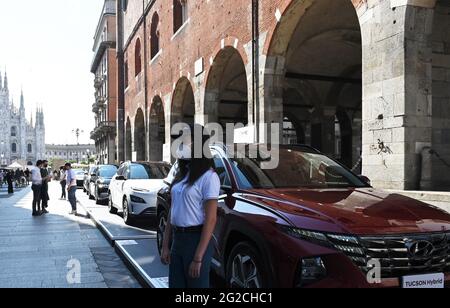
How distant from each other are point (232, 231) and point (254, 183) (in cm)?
68

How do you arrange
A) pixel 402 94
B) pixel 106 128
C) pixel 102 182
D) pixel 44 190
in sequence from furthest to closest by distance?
pixel 106 128 → pixel 102 182 → pixel 44 190 → pixel 402 94

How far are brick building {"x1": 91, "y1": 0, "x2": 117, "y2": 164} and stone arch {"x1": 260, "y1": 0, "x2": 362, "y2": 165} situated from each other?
95.3 ft

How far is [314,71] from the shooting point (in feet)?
63.4

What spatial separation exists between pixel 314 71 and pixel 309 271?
667 inches

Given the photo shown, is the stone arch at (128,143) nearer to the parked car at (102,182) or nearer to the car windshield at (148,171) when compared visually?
the parked car at (102,182)

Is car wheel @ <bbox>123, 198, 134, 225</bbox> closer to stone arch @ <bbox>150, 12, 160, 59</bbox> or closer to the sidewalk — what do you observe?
the sidewalk

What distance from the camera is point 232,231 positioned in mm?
4332

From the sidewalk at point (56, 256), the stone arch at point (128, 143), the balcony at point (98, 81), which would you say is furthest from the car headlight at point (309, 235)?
the balcony at point (98, 81)

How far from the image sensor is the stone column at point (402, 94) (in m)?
7.43

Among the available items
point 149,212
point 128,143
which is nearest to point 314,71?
point 149,212

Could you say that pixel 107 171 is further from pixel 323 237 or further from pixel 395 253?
pixel 395 253

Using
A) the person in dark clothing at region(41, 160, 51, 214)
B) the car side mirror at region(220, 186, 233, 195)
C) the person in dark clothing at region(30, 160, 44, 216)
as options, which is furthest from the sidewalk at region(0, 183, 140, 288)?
the person in dark clothing at region(41, 160, 51, 214)

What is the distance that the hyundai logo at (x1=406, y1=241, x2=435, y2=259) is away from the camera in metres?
3.36
